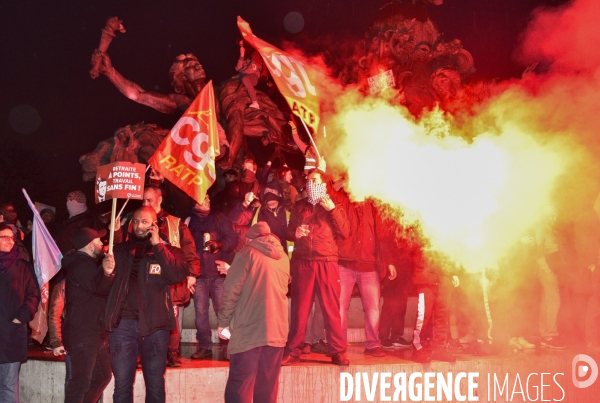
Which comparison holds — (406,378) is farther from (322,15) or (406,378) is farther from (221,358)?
(322,15)

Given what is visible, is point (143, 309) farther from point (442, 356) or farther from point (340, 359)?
point (442, 356)

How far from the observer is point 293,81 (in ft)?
27.6

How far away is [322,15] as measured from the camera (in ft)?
54.3

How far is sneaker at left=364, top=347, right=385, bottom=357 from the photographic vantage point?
28.3 ft

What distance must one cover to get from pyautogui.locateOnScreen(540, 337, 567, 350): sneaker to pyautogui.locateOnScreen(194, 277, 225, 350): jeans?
4.23 meters

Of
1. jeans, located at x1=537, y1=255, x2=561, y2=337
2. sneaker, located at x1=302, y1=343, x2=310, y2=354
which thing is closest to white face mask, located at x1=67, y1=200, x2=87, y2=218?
sneaker, located at x1=302, y1=343, x2=310, y2=354

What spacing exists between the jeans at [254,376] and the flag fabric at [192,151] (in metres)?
2.51

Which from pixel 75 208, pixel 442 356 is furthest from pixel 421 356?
pixel 75 208

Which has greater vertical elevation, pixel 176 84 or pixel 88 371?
pixel 176 84

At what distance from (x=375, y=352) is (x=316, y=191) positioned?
6.71 feet

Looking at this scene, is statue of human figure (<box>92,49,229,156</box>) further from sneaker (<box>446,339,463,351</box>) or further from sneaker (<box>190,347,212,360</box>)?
A: sneaker (<box>446,339,463,351</box>)

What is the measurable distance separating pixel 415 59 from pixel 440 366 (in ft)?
21.5

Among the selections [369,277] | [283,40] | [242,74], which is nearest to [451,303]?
[369,277]

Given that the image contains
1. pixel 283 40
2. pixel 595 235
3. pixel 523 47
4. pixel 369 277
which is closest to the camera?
pixel 369 277
